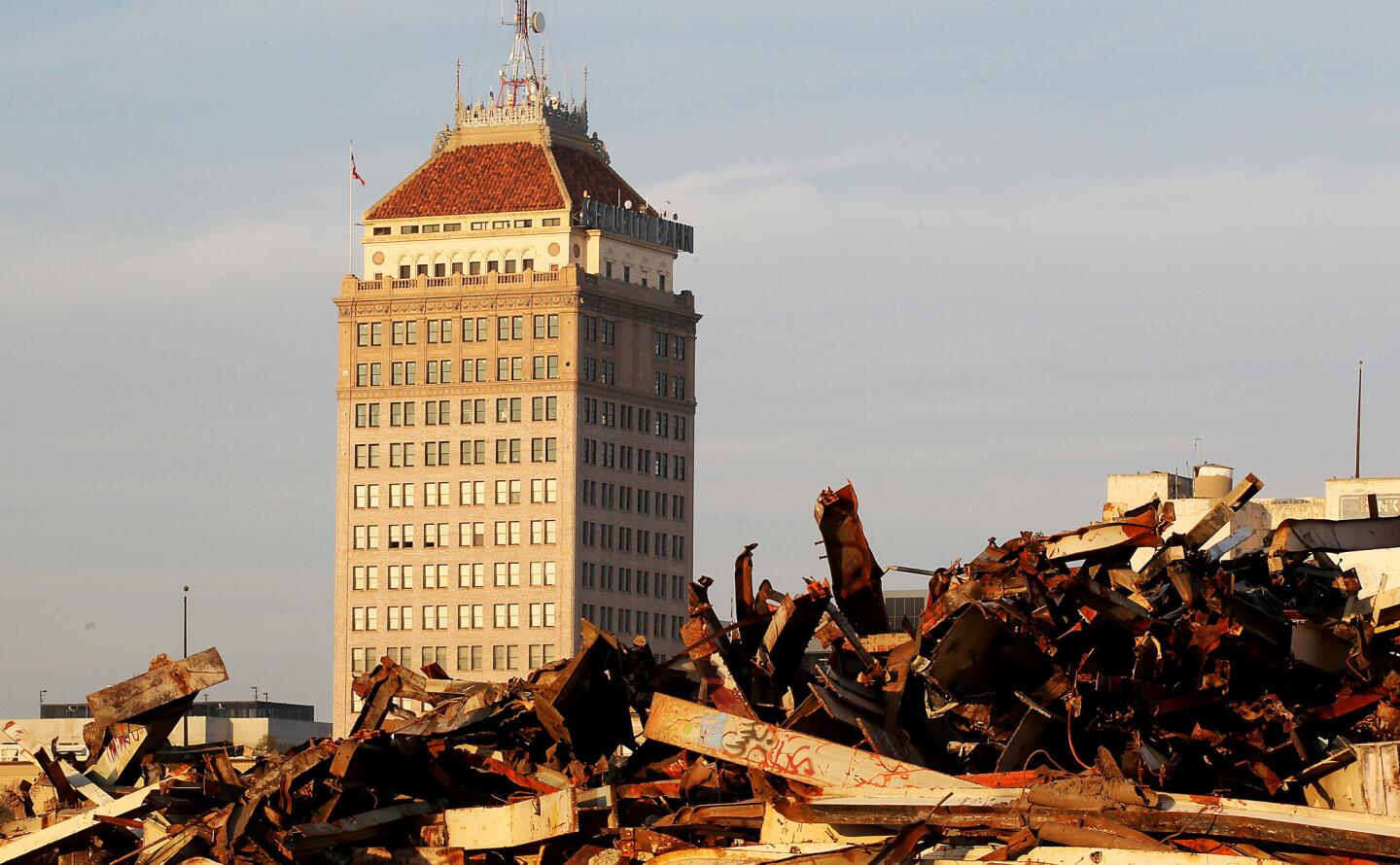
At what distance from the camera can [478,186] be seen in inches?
6585

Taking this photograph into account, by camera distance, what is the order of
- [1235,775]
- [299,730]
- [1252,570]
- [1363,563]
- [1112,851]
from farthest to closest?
[299,730] → [1363,563] → [1252,570] → [1235,775] → [1112,851]

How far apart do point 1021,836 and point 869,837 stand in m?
0.93

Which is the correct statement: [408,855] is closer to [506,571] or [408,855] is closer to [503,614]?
[503,614]

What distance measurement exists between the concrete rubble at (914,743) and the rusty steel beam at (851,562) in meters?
0.02

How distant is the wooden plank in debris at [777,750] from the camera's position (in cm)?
1359

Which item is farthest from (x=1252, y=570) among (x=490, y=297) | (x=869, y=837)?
(x=490, y=297)

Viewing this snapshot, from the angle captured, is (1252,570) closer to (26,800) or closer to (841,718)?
(841,718)

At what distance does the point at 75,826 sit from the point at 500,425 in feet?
501

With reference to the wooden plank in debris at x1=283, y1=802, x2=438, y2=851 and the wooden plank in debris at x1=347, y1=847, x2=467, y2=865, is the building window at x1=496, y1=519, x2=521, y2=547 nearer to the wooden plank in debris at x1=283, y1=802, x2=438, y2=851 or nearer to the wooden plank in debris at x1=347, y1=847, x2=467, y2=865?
the wooden plank in debris at x1=283, y1=802, x2=438, y2=851

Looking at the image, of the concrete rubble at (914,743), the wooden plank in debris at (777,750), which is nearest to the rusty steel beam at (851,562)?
the concrete rubble at (914,743)

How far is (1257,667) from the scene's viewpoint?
1480 cm

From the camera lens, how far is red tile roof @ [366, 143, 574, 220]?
166625 mm

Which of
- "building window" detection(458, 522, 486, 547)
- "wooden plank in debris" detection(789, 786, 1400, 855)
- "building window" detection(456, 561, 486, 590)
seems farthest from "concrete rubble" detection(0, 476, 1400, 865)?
"building window" detection(458, 522, 486, 547)

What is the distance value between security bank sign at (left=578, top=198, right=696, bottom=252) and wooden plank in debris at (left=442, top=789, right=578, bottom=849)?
153 m
